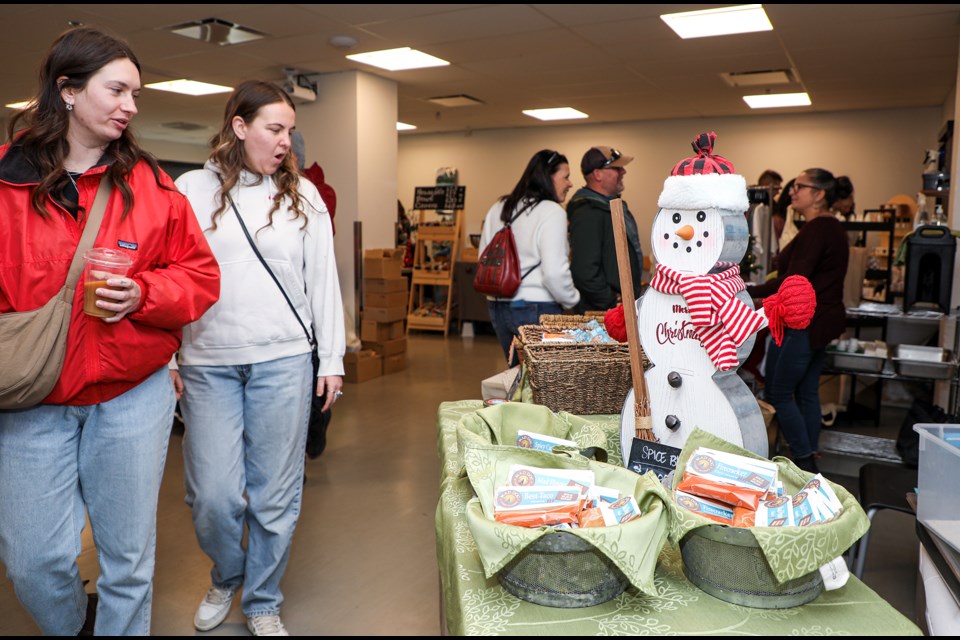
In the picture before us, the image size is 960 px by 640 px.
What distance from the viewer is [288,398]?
2037 millimetres

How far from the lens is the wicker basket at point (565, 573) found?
95 cm

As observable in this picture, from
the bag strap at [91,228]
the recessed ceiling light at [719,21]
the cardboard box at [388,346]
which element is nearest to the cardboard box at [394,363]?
the cardboard box at [388,346]

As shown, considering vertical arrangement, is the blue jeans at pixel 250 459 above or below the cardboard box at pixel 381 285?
below

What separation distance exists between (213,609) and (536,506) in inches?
62.8

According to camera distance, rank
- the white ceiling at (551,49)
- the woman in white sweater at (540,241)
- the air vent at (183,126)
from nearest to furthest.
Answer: the woman in white sweater at (540,241) < the white ceiling at (551,49) < the air vent at (183,126)

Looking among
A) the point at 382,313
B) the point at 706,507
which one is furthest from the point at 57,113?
the point at 382,313

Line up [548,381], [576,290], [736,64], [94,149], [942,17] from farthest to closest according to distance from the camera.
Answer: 1. [736,64]
2. [942,17]
3. [576,290]
4. [548,381]
5. [94,149]

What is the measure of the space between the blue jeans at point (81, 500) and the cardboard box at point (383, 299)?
15.1 feet

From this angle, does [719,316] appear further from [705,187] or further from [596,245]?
[596,245]

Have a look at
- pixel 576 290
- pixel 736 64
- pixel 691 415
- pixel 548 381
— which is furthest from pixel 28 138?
pixel 736 64

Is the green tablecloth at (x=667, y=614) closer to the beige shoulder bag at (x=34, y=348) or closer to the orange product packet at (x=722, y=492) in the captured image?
the orange product packet at (x=722, y=492)

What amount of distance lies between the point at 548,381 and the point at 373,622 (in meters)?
1.06

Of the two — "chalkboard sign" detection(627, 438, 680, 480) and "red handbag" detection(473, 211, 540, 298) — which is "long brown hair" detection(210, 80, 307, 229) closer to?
"chalkboard sign" detection(627, 438, 680, 480)

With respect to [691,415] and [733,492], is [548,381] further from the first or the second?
[733,492]
